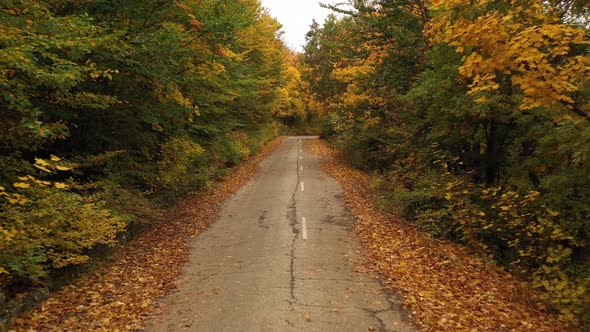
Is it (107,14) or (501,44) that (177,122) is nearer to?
(107,14)

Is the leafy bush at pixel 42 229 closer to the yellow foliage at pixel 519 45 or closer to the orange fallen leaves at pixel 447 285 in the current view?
the orange fallen leaves at pixel 447 285

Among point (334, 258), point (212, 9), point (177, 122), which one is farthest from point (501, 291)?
point (177, 122)

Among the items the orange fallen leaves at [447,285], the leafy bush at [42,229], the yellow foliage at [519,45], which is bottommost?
the orange fallen leaves at [447,285]

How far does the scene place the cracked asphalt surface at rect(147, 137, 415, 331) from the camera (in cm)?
587

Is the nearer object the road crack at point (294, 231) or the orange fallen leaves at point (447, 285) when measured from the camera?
the orange fallen leaves at point (447, 285)

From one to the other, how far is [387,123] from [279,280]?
12.7m

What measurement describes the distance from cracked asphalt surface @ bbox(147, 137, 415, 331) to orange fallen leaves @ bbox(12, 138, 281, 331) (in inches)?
13.5

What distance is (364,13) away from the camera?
1666 centimetres

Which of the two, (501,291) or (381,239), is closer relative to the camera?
(501,291)

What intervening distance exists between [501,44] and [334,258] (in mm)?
5201

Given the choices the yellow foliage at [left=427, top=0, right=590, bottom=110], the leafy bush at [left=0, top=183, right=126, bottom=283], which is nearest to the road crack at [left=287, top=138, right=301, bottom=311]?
the leafy bush at [left=0, top=183, right=126, bottom=283]

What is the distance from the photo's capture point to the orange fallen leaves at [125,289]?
5.81 meters

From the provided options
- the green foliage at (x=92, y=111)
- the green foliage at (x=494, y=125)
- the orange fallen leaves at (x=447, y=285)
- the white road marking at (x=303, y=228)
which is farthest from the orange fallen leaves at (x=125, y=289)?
the green foliage at (x=494, y=125)

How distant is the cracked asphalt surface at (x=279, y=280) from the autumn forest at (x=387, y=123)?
6.23ft
